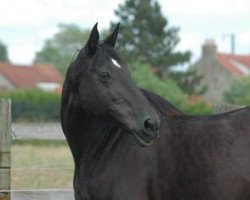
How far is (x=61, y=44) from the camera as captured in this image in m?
103

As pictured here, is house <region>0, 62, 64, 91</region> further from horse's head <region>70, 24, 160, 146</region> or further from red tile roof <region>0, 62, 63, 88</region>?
horse's head <region>70, 24, 160, 146</region>

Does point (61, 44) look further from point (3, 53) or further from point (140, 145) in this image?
point (140, 145)

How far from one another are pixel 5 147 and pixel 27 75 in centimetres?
6083

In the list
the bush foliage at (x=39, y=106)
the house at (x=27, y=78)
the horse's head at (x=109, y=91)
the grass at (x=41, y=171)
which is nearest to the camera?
the horse's head at (x=109, y=91)

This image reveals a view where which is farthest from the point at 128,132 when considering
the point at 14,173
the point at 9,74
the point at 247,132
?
the point at 9,74

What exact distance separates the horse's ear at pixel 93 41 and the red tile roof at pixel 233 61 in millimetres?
54026

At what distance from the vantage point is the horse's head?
448cm

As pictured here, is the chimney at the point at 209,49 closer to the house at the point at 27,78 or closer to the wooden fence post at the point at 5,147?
the house at the point at 27,78

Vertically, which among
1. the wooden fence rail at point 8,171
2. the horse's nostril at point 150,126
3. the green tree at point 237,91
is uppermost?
the horse's nostril at point 150,126

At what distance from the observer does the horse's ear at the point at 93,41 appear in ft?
15.3

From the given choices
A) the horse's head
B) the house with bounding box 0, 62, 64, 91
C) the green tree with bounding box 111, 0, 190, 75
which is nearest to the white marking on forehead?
the horse's head

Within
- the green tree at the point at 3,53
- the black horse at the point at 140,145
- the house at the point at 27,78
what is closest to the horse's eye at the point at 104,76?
the black horse at the point at 140,145

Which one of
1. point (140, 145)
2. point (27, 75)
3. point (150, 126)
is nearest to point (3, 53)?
point (27, 75)

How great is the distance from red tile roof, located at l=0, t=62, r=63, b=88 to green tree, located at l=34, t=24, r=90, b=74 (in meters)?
27.0
